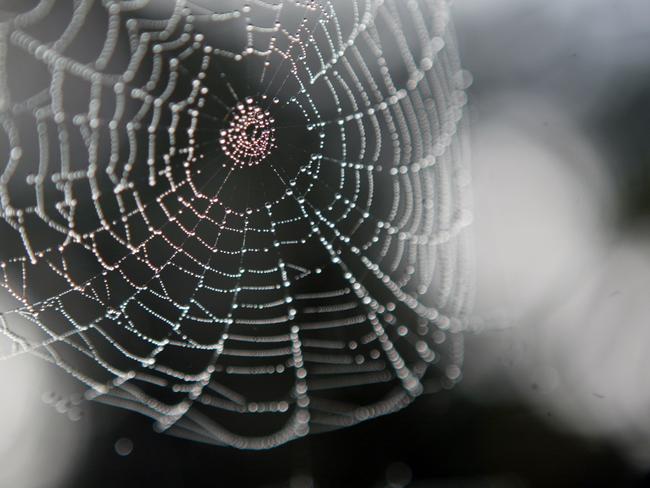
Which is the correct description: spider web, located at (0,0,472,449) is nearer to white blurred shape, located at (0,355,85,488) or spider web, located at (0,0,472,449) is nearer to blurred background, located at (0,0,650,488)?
white blurred shape, located at (0,355,85,488)

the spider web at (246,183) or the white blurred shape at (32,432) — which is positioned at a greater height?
the spider web at (246,183)

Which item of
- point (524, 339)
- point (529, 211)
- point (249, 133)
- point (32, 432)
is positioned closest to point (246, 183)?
point (249, 133)

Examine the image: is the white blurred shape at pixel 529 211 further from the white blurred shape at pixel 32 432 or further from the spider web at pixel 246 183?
the white blurred shape at pixel 32 432

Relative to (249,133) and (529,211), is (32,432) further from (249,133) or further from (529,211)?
(529,211)

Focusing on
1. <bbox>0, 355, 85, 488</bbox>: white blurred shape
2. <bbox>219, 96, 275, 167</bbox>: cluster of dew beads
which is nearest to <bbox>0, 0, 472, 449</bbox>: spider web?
<bbox>219, 96, 275, 167</bbox>: cluster of dew beads

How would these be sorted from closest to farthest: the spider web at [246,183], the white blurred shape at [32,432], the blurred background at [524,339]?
1. the spider web at [246,183]
2. the white blurred shape at [32,432]
3. the blurred background at [524,339]

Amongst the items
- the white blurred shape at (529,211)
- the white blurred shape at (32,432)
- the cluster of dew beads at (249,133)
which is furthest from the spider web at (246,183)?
the white blurred shape at (529,211)

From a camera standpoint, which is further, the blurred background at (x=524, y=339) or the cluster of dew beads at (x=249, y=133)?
the blurred background at (x=524, y=339)
